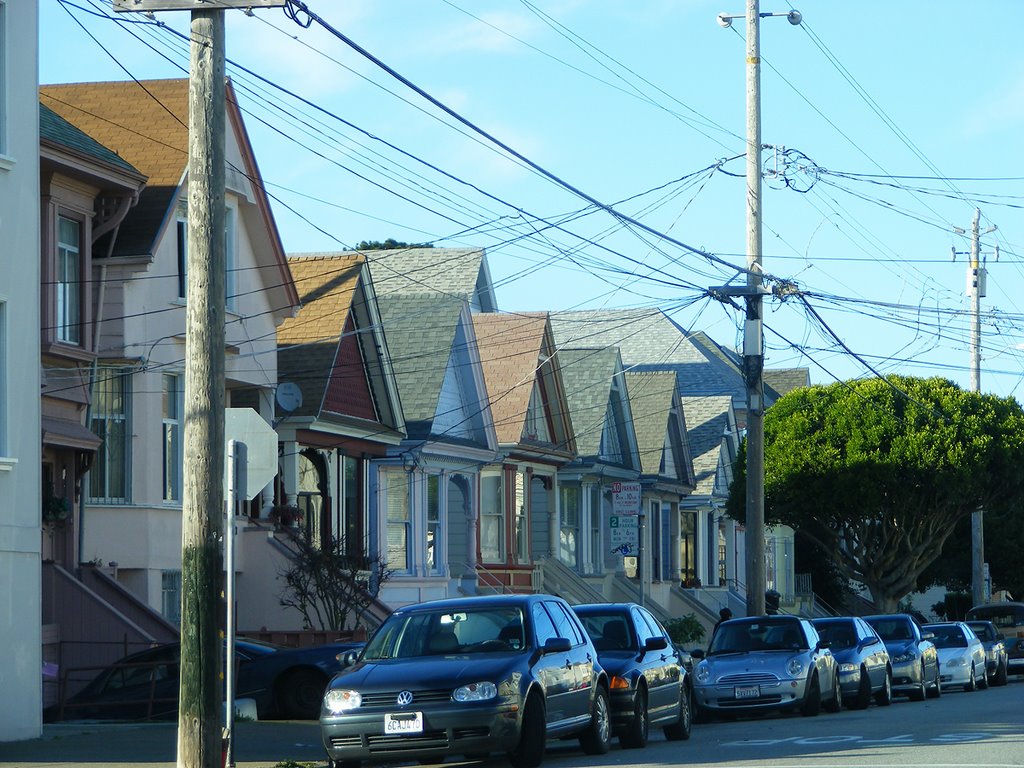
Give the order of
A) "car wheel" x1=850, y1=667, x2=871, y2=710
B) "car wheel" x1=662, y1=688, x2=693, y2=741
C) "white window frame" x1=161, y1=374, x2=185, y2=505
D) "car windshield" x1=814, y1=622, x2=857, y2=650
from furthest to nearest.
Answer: "white window frame" x1=161, y1=374, x2=185, y2=505 → "car windshield" x1=814, y1=622, x2=857, y2=650 → "car wheel" x1=850, y1=667, x2=871, y2=710 → "car wheel" x1=662, y1=688, x2=693, y2=741

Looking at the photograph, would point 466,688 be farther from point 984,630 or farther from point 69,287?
point 984,630

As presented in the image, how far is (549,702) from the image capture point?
1515 centimetres

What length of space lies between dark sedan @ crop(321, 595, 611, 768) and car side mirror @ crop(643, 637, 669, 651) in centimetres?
204

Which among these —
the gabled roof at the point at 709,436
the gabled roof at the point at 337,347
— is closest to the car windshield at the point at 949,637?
the gabled roof at the point at 337,347

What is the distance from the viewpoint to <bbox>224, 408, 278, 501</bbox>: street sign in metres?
14.4

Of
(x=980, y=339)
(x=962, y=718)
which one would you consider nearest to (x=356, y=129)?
(x=962, y=718)

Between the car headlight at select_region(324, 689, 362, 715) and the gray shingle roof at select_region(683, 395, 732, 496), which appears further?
the gray shingle roof at select_region(683, 395, 732, 496)

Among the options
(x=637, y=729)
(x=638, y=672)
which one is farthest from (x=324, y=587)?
(x=637, y=729)

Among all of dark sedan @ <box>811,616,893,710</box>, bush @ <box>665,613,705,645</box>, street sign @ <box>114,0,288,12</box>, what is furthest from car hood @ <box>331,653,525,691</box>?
bush @ <box>665,613,705,645</box>

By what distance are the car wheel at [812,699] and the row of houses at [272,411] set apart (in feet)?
19.0

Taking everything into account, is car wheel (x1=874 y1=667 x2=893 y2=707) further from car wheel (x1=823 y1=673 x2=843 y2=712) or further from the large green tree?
the large green tree

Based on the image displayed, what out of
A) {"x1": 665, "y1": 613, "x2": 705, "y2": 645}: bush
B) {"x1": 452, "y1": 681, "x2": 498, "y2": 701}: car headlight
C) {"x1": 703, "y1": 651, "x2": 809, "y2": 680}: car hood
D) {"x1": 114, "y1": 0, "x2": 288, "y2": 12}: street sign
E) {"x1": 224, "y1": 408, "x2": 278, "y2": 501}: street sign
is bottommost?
{"x1": 665, "y1": 613, "x2": 705, "y2": 645}: bush

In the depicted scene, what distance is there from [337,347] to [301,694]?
1065 centimetres

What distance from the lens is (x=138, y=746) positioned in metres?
17.2
